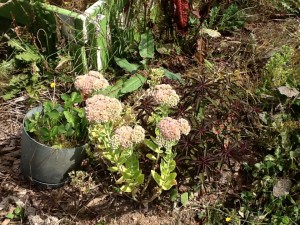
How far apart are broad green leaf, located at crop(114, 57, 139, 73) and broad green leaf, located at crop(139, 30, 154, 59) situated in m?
0.12

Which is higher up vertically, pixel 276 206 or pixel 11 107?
pixel 11 107

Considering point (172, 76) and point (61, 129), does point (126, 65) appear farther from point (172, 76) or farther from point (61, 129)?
point (61, 129)

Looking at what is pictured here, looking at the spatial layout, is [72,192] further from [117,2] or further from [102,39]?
[117,2]

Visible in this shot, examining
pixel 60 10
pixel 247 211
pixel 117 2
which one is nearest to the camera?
pixel 247 211

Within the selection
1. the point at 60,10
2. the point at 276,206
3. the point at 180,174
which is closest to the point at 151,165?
the point at 180,174

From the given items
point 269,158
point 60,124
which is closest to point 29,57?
point 60,124

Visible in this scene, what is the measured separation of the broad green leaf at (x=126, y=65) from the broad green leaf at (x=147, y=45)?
0.12 m

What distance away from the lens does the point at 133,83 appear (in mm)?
3303

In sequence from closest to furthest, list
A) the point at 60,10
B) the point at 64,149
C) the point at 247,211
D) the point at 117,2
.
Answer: the point at 64,149
the point at 247,211
the point at 60,10
the point at 117,2

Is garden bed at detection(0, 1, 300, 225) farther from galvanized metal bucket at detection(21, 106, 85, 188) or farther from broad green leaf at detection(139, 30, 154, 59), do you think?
broad green leaf at detection(139, 30, 154, 59)

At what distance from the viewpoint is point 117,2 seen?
3525mm

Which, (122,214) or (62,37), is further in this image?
(62,37)

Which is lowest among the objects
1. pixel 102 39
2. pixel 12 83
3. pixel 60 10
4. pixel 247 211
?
pixel 247 211

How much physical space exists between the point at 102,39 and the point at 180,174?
118 centimetres
